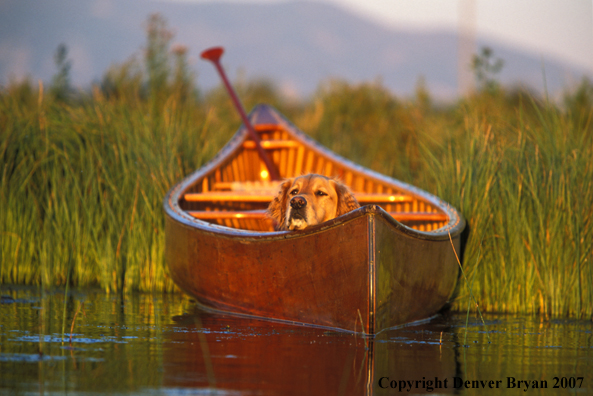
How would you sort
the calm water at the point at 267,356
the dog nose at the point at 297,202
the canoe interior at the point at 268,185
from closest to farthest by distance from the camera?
1. the calm water at the point at 267,356
2. the dog nose at the point at 297,202
3. the canoe interior at the point at 268,185

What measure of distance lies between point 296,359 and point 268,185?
466cm

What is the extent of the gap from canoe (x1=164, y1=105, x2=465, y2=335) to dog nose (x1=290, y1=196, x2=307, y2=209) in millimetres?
200

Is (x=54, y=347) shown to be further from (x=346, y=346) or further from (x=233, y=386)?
(x=346, y=346)

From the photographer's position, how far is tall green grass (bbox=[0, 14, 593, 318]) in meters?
6.69

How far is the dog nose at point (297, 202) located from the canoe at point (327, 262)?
200 mm

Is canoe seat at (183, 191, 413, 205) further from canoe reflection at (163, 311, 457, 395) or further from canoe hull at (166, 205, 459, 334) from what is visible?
canoe reflection at (163, 311, 457, 395)

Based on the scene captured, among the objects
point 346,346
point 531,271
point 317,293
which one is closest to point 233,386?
point 346,346

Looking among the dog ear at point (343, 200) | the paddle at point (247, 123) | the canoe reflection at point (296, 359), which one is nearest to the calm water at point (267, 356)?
the canoe reflection at point (296, 359)

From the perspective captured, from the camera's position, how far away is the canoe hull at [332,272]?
5.24 meters

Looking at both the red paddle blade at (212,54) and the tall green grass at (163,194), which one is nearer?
the tall green grass at (163,194)

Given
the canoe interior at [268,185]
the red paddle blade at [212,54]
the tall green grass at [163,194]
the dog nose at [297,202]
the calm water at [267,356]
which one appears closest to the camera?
the calm water at [267,356]

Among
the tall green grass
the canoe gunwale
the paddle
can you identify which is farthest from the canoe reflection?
the paddle

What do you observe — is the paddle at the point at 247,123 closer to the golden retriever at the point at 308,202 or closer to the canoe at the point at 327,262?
the canoe at the point at 327,262

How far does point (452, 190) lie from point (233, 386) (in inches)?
173
